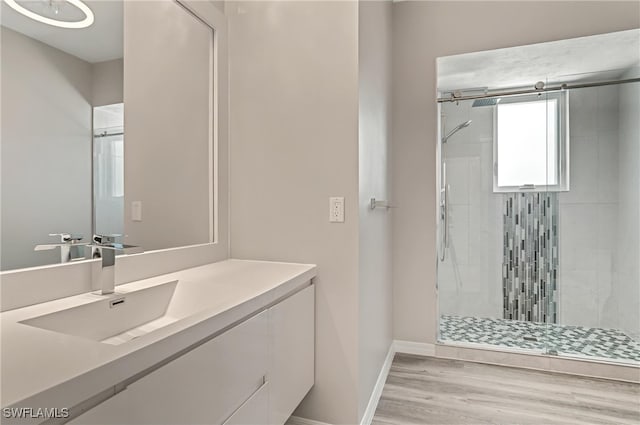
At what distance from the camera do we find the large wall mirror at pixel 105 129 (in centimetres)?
108

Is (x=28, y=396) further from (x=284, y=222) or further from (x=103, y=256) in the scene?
(x=284, y=222)

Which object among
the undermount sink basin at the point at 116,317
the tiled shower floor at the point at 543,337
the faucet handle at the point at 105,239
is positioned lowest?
the tiled shower floor at the point at 543,337

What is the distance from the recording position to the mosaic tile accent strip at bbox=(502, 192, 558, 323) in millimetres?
2773

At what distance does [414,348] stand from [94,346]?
250 cm

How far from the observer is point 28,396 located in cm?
55

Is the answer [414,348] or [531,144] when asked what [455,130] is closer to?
[531,144]

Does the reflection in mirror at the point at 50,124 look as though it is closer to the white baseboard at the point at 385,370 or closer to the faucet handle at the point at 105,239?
the faucet handle at the point at 105,239

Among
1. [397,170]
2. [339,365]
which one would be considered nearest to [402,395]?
[339,365]

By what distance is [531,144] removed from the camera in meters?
2.81

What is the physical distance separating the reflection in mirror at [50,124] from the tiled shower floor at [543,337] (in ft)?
8.27

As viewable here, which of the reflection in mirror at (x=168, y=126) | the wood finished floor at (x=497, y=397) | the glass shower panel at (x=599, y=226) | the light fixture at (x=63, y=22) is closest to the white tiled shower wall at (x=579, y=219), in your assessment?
the glass shower panel at (x=599, y=226)

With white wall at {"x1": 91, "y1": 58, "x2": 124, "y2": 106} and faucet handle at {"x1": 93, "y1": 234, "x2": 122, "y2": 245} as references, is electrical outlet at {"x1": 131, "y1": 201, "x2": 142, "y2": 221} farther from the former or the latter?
white wall at {"x1": 91, "y1": 58, "x2": 124, "y2": 106}

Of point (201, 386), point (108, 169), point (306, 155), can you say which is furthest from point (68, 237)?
point (306, 155)

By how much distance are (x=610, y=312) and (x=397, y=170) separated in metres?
1.89
